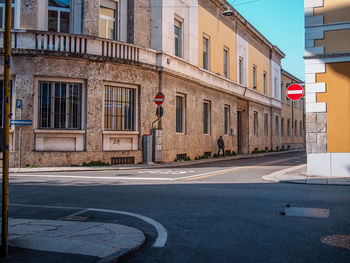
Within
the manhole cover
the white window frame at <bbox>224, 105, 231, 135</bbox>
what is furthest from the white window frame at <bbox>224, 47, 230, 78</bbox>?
the manhole cover

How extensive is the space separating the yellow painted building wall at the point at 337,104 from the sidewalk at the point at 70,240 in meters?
9.78

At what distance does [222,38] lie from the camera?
31484 millimetres

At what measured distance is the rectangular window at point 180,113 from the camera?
24.7m

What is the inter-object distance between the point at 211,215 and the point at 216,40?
25510mm

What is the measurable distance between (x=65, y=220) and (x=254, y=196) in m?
4.28

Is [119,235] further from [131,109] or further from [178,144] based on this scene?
[178,144]

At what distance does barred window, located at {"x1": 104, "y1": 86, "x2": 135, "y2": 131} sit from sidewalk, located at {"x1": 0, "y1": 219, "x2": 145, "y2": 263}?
14169 millimetres

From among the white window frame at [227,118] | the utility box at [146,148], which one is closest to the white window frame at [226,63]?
the white window frame at [227,118]

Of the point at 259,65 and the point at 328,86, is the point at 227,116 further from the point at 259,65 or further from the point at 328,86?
the point at 328,86

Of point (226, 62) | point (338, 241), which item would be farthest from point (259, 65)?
point (338, 241)

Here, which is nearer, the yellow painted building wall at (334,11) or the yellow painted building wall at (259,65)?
the yellow painted building wall at (334,11)

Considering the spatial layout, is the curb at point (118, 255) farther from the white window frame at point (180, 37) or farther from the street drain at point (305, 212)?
the white window frame at point (180, 37)

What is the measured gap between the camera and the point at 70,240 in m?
4.75

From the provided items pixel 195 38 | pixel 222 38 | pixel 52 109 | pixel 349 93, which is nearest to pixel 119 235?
pixel 349 93
